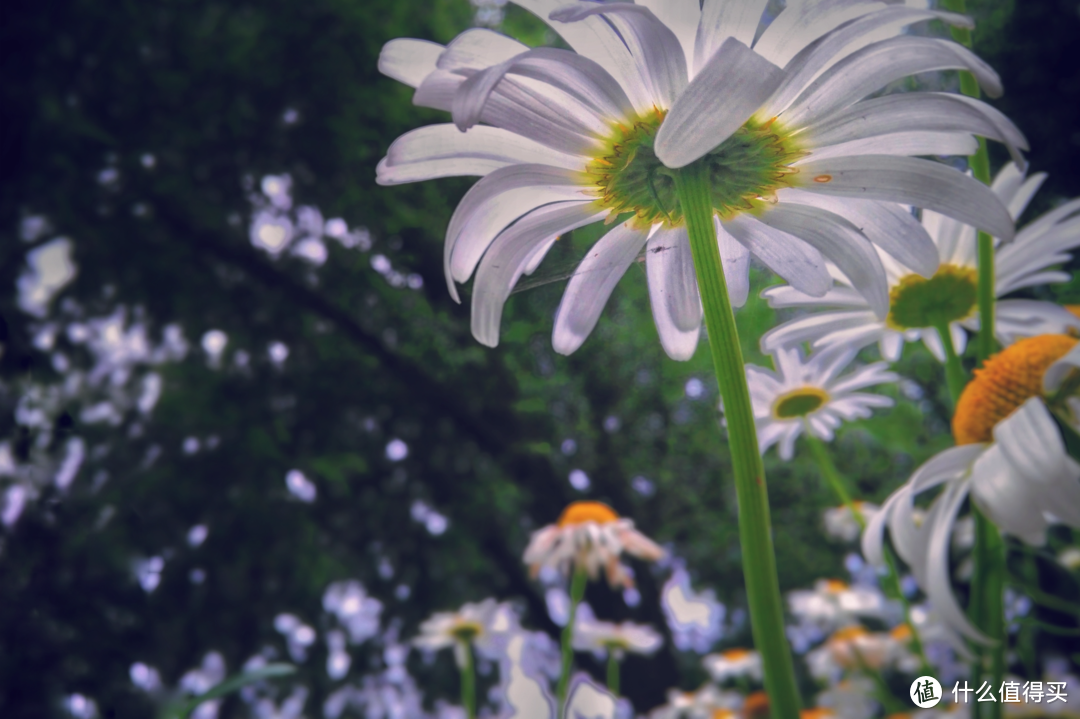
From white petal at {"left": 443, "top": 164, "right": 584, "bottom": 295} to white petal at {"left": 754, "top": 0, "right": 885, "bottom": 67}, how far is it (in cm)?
5

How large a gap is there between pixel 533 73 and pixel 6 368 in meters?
0.61

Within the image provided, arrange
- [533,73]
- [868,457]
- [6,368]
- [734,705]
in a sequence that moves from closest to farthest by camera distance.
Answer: [533,73], [6,368], [734,705], [868,457]

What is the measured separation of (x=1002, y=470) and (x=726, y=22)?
4.2 inches

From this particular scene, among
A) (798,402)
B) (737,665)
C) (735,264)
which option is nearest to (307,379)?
(737,665)

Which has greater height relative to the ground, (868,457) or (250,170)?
(250,170)

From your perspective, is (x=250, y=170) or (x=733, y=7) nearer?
(x=733, y=7)

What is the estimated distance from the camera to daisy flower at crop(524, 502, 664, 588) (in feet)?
1.77

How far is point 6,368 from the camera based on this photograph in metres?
0.55

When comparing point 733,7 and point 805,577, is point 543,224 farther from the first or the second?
point 805,577

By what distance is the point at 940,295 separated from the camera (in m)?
0.22

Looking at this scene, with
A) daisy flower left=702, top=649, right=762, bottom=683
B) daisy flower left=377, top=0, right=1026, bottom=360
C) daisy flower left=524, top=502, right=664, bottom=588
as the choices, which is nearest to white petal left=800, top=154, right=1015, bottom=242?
daisy flower left=377, top=0, right=1026, bottom=360

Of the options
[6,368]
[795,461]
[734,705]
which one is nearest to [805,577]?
[795,461]

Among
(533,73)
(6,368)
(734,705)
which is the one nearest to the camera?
(533,73)

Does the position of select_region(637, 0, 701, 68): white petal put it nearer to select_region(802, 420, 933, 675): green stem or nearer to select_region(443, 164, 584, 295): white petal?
select_region(443, 164, 584, 295): white petal
